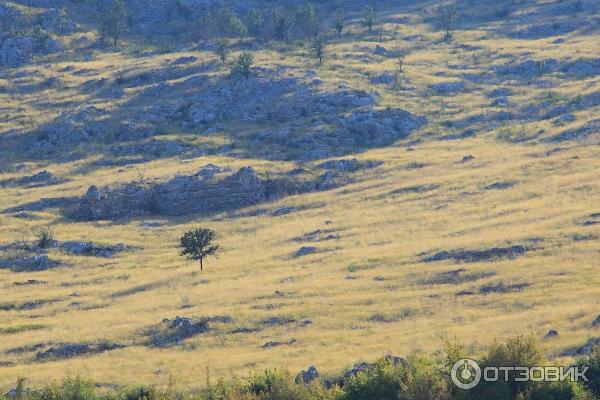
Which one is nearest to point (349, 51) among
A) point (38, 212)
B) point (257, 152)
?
point (257, 152)

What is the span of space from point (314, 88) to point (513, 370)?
88913mm

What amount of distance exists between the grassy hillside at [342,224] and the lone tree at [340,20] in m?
3.30

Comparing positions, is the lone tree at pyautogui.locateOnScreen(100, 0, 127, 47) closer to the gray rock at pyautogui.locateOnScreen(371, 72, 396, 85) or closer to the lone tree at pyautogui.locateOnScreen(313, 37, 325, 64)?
the lone tree at pyautogui.locateOnScreen(313, 37, 325, 64)

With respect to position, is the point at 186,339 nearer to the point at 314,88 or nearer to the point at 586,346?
the point at 586,346

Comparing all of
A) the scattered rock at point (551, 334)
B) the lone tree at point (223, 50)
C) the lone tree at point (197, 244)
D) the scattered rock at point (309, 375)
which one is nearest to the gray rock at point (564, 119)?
the lone tree at point (197, 244)

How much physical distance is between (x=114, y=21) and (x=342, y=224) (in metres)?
89.5

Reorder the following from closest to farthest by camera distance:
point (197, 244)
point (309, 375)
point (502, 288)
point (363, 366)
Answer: point (363, 366)
point (309, 375)
point (502, 288)
point (197, 244)

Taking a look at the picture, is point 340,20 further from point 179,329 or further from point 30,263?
point 179,329

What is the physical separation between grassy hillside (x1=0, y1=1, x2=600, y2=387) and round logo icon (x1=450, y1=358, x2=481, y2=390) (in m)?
5.90

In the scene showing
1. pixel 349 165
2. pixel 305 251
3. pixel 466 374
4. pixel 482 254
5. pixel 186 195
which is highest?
pixel 349 165

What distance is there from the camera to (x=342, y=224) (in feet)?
255

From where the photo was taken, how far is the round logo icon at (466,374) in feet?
97.8

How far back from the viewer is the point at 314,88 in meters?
115

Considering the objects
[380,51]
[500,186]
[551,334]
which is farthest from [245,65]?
[551,334]
